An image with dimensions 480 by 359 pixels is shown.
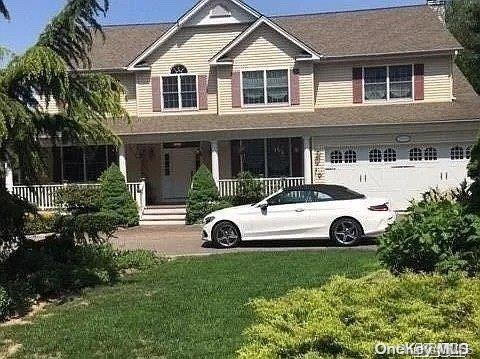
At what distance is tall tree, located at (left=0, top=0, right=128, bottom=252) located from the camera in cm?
877

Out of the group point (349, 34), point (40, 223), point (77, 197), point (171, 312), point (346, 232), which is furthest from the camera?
point (349, 34)

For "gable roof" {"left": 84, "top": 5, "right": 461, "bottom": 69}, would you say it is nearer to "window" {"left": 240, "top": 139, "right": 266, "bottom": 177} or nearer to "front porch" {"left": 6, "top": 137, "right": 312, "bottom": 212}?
"front porch" {"left": 6, "top": 137, "right": 312, "bottom": 212}

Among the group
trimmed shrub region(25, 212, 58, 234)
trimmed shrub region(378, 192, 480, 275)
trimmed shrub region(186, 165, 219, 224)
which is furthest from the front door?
trimmed shrub region(378, 192, 480, 275)

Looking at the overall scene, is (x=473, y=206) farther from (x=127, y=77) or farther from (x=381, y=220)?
(x=127, y=77)

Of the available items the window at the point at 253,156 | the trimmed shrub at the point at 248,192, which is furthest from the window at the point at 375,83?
the trimmed shrub at the point at 248,192

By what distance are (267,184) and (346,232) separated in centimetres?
825

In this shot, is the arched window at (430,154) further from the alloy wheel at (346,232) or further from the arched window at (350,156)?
the alloy wheel at (346,232)

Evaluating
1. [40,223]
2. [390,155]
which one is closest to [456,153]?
[390,155]

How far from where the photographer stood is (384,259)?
9898mm

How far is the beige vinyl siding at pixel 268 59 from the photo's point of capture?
81.7 feet

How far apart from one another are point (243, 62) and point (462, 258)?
17.3 metres

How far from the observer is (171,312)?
8289mm

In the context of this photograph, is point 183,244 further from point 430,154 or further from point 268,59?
point 430,154

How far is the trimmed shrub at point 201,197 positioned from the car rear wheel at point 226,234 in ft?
19.6
